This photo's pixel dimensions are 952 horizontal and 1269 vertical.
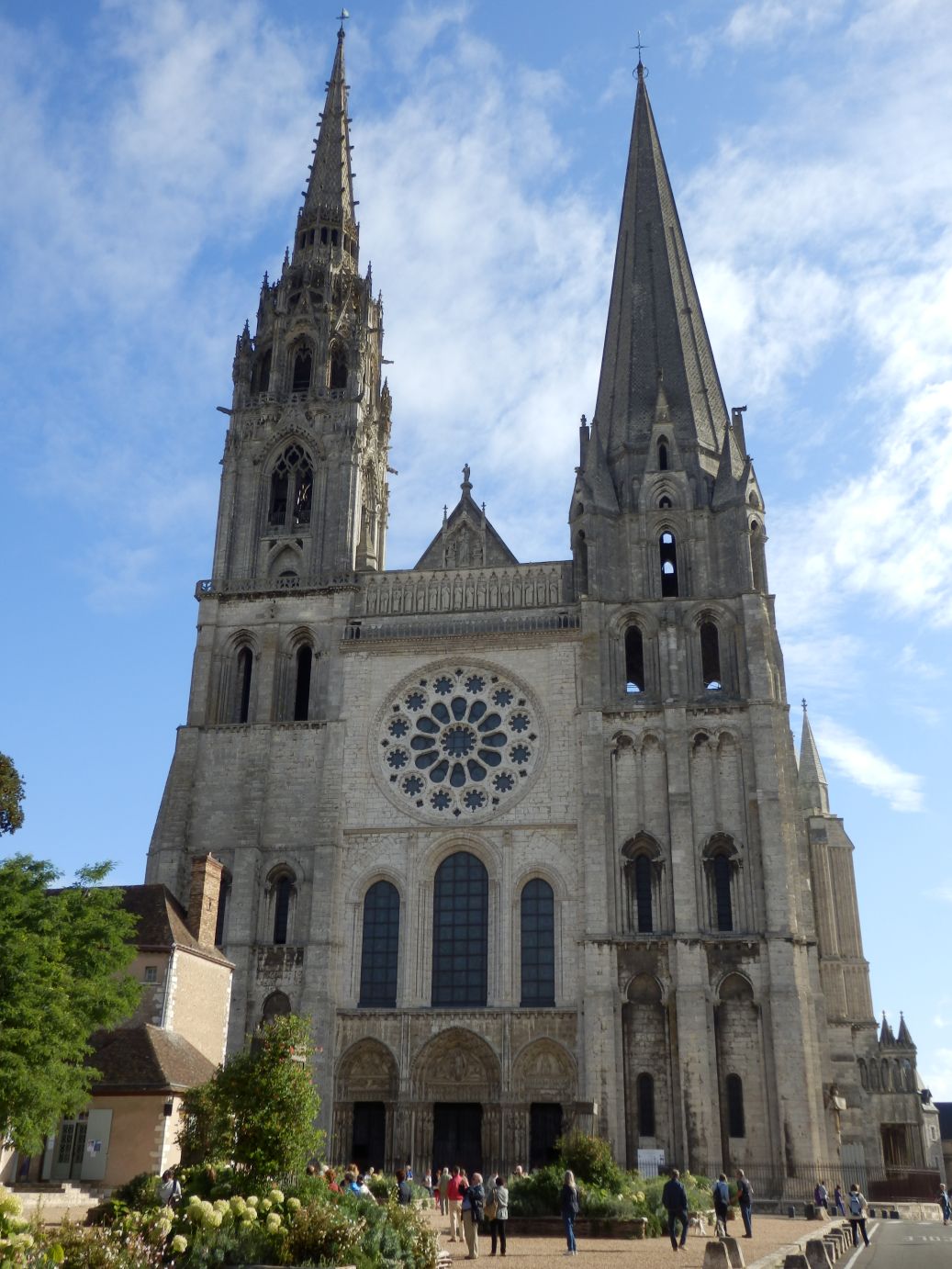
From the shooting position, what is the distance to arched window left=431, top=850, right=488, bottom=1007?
3428 centimetres

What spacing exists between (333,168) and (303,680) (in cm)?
2289

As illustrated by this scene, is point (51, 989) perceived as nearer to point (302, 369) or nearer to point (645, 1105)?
point (645, 1105)

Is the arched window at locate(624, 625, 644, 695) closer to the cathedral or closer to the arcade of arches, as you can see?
the cathedral

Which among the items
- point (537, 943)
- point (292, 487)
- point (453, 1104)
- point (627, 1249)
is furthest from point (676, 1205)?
point (292, 487)

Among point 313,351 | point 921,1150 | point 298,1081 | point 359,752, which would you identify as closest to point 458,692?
point 359,752

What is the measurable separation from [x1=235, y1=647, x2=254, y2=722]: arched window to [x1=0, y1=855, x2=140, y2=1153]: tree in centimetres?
1384

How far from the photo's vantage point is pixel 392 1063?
110ft

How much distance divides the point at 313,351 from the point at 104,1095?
91.7 ft

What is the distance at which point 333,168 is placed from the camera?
4997cm

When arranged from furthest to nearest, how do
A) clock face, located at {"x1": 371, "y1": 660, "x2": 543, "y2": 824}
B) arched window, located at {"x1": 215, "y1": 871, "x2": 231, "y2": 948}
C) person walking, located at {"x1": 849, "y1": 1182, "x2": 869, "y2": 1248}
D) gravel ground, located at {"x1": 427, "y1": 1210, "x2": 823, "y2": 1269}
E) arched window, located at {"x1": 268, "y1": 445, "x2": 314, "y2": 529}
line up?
arched window, located at {"x1": 268, "y1": 445, "x2": 314, "y2": 529}, clock face, located at {"x1": 371, "y1": 660, "x2": 543, "y2": 824}, arched window, located at {"x1": 215, "y1": 871, "x2": 231, "y2": 948}, person walking, located at {"x1": 849, "y1": 1182, "x2": 869, "y2": 1248}, gravel ground, located at {"x1": 427, "y1": 1210, "x2": 823, "y2": 1269}

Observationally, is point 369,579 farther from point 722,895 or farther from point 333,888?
point 722,895

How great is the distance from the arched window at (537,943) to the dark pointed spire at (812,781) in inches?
666

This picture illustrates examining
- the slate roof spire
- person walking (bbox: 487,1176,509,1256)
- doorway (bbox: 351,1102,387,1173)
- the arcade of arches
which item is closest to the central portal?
the arcade of arches

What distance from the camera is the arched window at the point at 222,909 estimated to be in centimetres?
3472
